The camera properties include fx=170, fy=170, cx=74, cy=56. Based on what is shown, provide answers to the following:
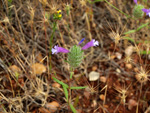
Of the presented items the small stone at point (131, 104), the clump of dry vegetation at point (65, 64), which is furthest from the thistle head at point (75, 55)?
the small stone at point (131, 104)

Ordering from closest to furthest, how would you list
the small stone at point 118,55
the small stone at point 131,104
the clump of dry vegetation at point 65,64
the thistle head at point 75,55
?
the thistle head at point 75,55
the clump of dry vegetation at point 65,64
the small stone at point 131,104
the small stone at point 118,55

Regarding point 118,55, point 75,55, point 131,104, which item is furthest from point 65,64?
point 131,104

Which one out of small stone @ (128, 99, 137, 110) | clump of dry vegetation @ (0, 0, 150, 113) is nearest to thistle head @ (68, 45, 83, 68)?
clump of dry vegetation @ (0, 0, 150, 113)

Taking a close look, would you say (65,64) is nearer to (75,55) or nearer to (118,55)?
(75,55)

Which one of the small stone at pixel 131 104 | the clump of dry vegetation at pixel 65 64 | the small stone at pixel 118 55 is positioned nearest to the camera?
the clump of dry vegetation at pixel 65 64

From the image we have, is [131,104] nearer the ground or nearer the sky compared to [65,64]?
nearer the ground

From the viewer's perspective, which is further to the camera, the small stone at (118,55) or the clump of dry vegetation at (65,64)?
the small stone at (118,55)

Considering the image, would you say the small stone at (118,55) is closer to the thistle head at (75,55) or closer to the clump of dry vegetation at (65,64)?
→ the clump of dry vegetation at (65,64)

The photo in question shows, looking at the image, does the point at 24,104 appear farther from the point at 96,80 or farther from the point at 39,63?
the point at 96,80

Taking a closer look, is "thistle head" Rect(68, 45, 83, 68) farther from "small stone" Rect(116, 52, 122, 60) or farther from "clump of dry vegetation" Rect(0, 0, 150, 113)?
"small stone" Rect(116, 52, 122, 60)
